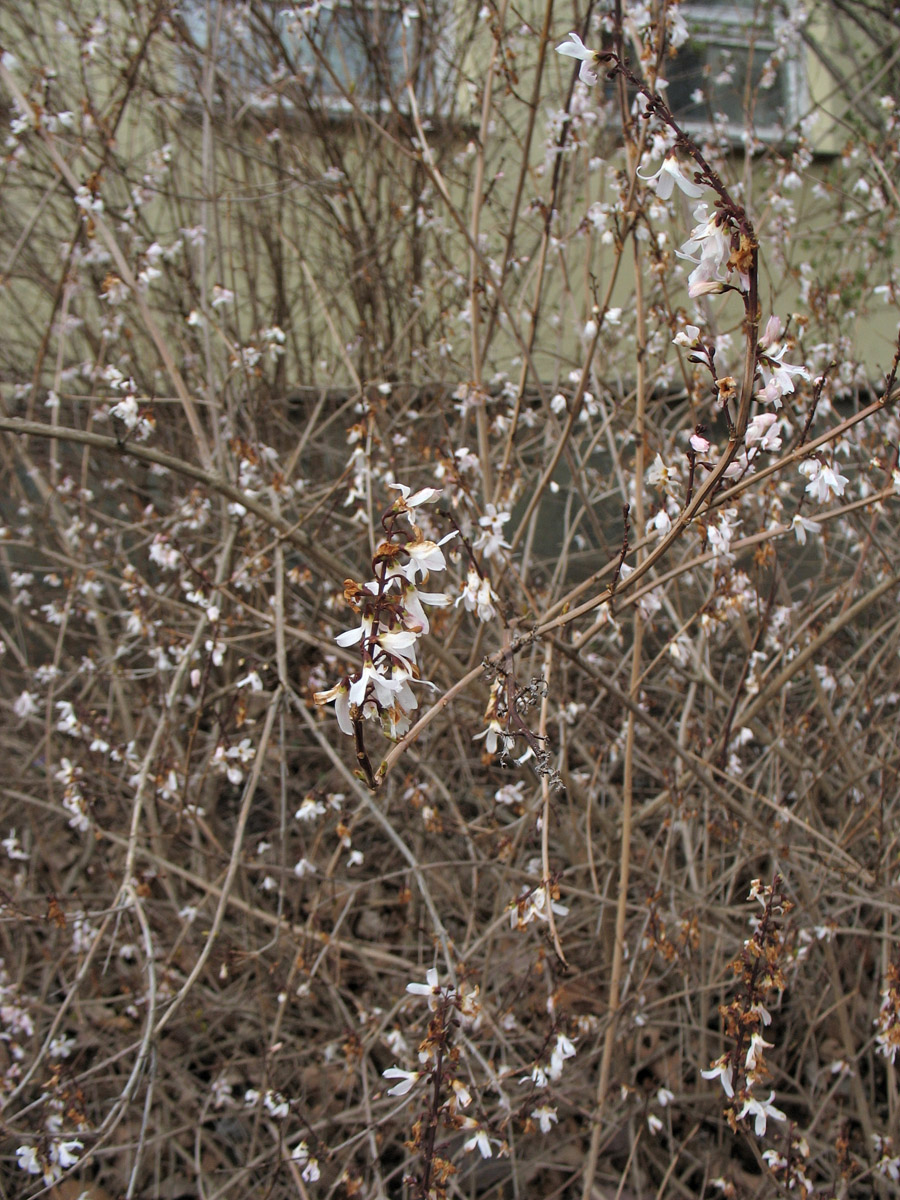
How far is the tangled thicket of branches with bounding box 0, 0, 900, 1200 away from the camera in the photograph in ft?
5.96

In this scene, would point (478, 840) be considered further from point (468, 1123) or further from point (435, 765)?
point (468, 1123)

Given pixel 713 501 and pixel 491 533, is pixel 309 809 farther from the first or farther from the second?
pixel 713 501

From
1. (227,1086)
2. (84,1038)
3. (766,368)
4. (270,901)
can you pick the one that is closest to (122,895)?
(227,1086)

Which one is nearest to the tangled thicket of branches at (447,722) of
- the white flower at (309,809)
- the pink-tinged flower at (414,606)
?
the pink-tinged flower at (414,606)

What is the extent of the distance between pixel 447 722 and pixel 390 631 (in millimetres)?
1880

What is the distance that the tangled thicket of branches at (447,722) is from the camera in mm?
1816

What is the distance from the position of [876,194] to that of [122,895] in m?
3.65

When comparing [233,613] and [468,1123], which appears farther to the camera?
[233,613]

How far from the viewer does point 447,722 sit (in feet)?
9.83

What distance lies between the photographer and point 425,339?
4.59 m

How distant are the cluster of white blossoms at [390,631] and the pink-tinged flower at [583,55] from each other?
61cm

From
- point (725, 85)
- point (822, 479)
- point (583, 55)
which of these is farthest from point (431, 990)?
point (725, 85)

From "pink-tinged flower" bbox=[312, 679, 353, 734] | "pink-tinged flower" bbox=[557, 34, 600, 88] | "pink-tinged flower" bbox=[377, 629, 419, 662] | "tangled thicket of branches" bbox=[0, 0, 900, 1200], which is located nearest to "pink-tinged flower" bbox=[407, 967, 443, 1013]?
"tangled thicket of branches" bbox=[0, 0, 900, 1200]

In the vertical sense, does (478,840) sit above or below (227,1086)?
above
